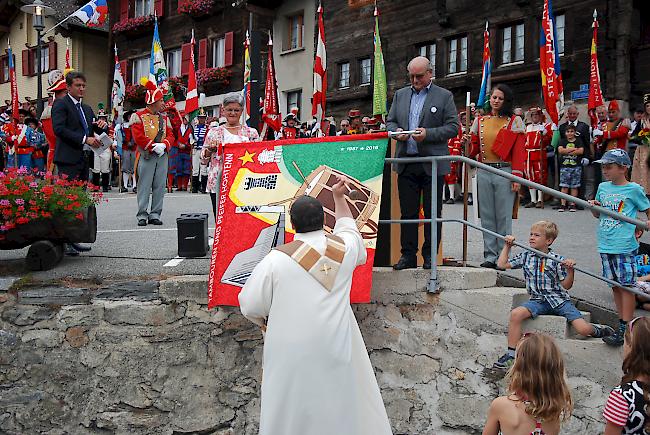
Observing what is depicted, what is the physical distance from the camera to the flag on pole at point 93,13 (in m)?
15.6

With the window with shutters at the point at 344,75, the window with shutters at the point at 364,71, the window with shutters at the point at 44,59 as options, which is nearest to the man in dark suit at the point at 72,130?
the window with shutters at the point at 364,71

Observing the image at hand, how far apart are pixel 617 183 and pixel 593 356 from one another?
1.54 meters

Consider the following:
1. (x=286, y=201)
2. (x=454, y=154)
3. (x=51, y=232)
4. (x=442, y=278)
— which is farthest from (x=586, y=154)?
(x=51, y=232)

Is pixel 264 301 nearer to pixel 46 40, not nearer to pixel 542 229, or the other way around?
pixel 542 229

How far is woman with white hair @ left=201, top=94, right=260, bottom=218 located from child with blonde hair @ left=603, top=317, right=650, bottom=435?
4.39 m

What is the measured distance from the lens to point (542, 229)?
497cm

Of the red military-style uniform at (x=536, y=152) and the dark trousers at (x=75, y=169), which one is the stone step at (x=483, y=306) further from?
the red military-style uniform at (x=536, y=152)

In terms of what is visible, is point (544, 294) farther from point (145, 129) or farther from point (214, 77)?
point (214, 77)

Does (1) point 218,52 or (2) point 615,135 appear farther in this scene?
(1) point 218,52

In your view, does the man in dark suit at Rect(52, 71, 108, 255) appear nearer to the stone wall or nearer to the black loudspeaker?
the black loudspeaker

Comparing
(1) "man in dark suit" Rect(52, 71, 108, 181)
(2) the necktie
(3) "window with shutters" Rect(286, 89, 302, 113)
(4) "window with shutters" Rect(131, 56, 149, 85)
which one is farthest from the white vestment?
(4) "window with shutters" Rect(131, 56, 149, 85)

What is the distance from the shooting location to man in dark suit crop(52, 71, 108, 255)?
7.33m

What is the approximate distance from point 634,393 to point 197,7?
26080 mm

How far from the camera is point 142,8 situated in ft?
101
